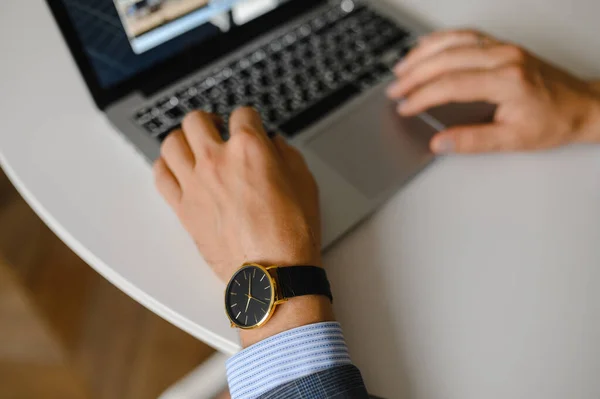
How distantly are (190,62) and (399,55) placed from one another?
11.0 inches

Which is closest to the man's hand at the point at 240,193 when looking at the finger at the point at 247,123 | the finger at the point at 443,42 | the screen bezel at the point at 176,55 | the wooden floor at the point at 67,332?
the finger at the point at 247,123

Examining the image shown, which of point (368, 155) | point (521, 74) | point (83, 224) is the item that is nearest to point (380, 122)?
point (368, 155)

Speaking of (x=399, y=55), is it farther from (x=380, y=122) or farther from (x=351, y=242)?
(x=351, y=242)

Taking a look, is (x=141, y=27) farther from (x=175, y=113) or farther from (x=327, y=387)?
(x=327, y=387)

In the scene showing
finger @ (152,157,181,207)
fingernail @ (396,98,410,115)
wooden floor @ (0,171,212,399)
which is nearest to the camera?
finger @ (152,157,181,207)

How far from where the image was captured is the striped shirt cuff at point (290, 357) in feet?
1.52

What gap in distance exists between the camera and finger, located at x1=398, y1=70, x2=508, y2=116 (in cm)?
63

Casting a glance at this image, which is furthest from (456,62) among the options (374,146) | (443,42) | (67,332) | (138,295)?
(67,332)

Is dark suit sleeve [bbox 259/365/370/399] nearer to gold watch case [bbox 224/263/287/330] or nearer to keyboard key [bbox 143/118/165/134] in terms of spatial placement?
gold watch case [bbox 224/263/287/330]

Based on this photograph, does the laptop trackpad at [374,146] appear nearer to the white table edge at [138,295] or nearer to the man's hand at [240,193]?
the man's hand at [240,193]

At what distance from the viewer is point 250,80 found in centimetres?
67

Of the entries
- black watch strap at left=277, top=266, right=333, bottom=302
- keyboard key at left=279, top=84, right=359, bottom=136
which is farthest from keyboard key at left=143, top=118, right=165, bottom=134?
black watch strap at left=277, top=266, right=333, bottom=302

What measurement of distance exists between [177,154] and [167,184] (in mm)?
34

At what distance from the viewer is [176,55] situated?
2.12 feet
